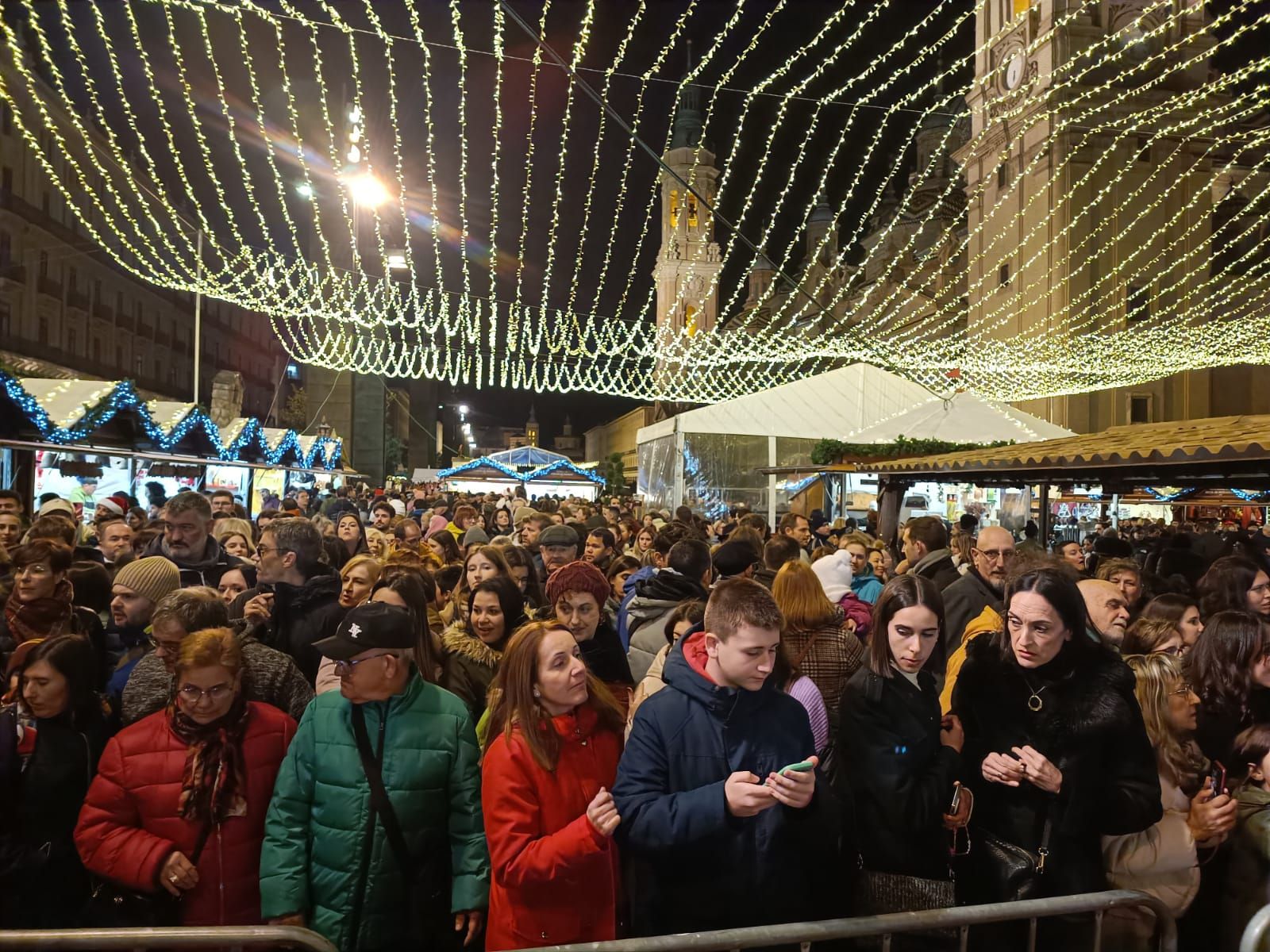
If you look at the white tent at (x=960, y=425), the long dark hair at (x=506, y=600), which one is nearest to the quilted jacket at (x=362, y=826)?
the long dark hair at (x=506, y=600)

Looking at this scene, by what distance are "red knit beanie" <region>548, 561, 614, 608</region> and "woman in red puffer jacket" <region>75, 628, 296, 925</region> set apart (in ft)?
4.86

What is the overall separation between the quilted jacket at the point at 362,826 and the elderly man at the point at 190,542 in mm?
3430

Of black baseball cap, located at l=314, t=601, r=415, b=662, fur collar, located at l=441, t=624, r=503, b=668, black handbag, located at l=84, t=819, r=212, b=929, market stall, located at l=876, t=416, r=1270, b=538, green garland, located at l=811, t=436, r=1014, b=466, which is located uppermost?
green garland, located at l=811, t=436, r=1014, b=466

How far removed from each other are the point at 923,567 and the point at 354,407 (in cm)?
3715

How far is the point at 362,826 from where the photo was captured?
108 inches

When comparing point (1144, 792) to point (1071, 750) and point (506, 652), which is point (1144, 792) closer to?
point (1071, 750)

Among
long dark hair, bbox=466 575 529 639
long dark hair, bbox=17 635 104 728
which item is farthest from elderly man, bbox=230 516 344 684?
long dark hair, bbox=17 635 104 728

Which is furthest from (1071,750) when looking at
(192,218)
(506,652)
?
(192,218)

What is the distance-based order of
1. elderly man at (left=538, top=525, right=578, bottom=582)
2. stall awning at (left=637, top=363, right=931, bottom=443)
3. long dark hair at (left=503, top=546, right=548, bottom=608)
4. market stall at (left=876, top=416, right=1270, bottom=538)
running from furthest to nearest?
stall awning at (left=637, top=363, right=931, bottom=443) → market stall at (left=876, top=416, right=1270, bottom=538) → elderly man at (left=538, top=525, right=578, bottom=582) → long dark hair at (left=503, top=546, right=548, bottom=608)

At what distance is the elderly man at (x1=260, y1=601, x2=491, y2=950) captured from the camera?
2.74 metres

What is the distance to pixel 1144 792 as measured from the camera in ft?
8.60

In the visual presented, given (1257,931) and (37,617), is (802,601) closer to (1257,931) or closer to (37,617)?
(1257,931)

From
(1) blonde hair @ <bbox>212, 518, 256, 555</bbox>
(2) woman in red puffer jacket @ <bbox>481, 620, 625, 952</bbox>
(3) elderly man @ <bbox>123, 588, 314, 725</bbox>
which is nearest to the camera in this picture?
(2) woman in red puffer jacket @ <bbox>481, 620, 625, 952</bbox>

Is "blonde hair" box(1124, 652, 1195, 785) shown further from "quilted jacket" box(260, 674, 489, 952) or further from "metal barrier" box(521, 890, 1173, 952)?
"quilted jacket" box(260, 674, 489, 952)
